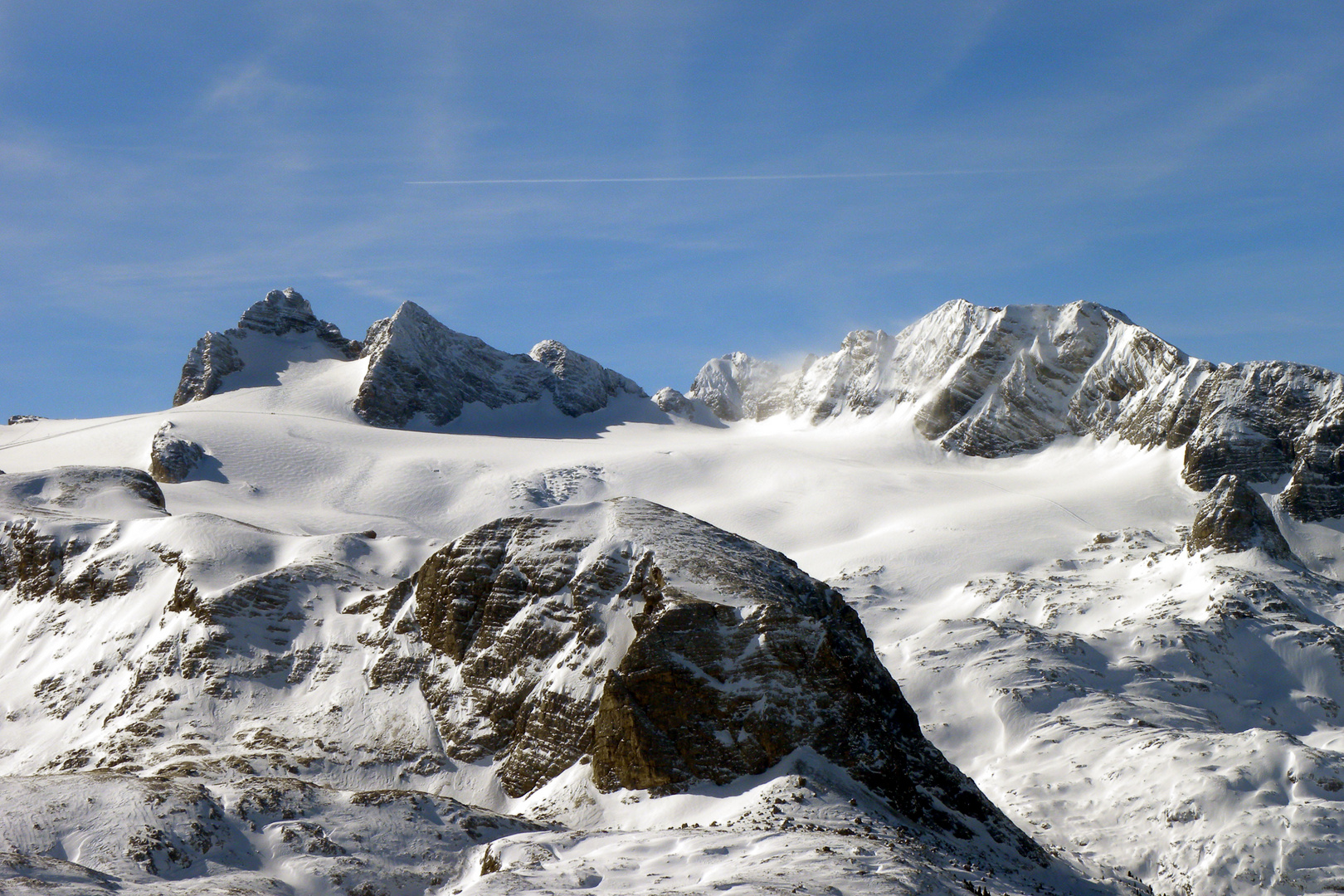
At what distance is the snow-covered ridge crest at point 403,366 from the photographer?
13312cm

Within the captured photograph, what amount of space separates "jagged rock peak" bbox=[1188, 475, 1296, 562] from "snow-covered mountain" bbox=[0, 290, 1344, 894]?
0.35 m

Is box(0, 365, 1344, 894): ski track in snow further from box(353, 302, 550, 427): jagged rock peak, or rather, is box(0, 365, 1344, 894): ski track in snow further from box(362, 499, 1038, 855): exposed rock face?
box(353, 302, 550, 427): jagged rock peak

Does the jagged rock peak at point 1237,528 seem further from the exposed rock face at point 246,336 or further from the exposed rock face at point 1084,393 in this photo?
the exposed rock face at point 246,336

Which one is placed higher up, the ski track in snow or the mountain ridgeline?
the mountain ridgeline

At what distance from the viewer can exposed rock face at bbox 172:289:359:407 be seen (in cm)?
13550

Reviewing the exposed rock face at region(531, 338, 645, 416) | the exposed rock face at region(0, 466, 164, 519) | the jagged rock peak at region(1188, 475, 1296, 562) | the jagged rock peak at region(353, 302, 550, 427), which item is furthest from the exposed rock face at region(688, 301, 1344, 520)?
the exposed rock face at region(0, 466, 164, 519)

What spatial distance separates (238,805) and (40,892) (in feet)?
23.5

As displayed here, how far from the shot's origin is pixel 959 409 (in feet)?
396

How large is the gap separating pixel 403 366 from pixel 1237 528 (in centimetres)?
9546

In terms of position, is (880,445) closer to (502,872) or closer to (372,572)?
(372,572)

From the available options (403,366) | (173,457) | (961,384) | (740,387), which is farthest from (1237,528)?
(740,387)

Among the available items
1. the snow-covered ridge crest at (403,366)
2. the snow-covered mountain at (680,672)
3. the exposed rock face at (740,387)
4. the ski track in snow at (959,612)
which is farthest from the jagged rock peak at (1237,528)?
the exposed rock face at (740,387)

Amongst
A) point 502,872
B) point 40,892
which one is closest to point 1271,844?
point 502,872

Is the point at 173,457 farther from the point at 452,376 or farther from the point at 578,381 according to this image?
the point at 578,381
